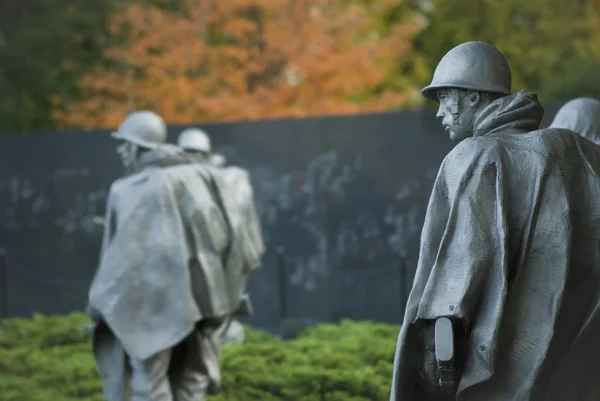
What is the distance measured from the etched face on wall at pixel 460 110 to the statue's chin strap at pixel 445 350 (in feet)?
2.62

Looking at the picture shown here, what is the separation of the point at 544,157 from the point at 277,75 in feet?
60.3

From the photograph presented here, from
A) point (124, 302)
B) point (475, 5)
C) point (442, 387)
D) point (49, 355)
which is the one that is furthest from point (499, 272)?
point (475, 5)

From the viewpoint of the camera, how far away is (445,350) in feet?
16.2

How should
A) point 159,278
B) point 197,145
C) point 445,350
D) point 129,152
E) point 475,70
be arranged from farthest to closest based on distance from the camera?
point 197,145 < point 129,152 < point 159,278 < point 475,70 < point 445,350

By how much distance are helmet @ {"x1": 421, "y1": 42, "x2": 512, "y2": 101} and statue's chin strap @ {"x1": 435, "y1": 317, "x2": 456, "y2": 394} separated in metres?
0.90

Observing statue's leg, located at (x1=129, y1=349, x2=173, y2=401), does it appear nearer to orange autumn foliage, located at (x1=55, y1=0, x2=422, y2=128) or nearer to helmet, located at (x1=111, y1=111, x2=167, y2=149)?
helmet, located at (x1=111, y1=111, x2=167, y2=149)

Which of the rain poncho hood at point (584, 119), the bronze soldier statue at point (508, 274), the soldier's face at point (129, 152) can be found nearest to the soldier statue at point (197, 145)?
the soldier's face at point (129, 152)

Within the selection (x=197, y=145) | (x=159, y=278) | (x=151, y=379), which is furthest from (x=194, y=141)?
(x=151, y=379)

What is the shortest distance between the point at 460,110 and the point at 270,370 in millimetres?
7440

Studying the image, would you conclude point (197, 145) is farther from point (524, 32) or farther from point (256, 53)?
point (524, 32)

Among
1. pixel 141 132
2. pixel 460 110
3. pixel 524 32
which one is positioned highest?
pixel 460 110

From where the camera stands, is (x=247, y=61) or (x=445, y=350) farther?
(x=247, y=61)

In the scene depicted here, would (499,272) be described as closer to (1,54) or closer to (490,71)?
(490,71)

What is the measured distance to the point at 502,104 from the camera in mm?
5340
